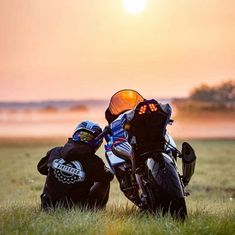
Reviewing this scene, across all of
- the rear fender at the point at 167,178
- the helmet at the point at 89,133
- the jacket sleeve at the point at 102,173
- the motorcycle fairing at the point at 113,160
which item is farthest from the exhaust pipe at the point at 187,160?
the helmet at the point at 89,133

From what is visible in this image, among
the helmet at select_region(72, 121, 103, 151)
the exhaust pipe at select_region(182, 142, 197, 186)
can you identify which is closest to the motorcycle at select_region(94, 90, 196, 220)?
the exhaust pipe at select_region(182, 142, 197, 186)

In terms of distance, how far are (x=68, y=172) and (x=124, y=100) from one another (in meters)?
1.03

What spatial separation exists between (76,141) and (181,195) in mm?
1623

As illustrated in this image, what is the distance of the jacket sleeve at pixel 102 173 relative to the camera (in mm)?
8188

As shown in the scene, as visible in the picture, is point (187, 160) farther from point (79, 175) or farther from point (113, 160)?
point (79, 175)

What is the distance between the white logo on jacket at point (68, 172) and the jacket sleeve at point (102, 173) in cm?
16

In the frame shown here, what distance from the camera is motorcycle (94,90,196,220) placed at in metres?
7.22

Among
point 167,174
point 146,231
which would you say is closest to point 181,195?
point 167,174

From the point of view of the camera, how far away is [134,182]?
7.75 meters

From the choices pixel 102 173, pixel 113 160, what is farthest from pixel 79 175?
pixel 113 160

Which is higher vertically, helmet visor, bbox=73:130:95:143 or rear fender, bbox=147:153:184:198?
helmet visor, bbox=73:130:95:143

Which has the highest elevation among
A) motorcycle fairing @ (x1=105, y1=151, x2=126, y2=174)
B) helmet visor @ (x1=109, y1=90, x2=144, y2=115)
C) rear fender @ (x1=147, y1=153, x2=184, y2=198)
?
helmet visor @ (x1=109, y1=90, x2=144, y2=115)

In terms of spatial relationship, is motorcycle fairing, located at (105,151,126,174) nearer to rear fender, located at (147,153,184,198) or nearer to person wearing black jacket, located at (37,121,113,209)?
person wearing black jacket, located at (37,121,113,209)

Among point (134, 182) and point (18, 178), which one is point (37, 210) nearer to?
point (134, 182)
